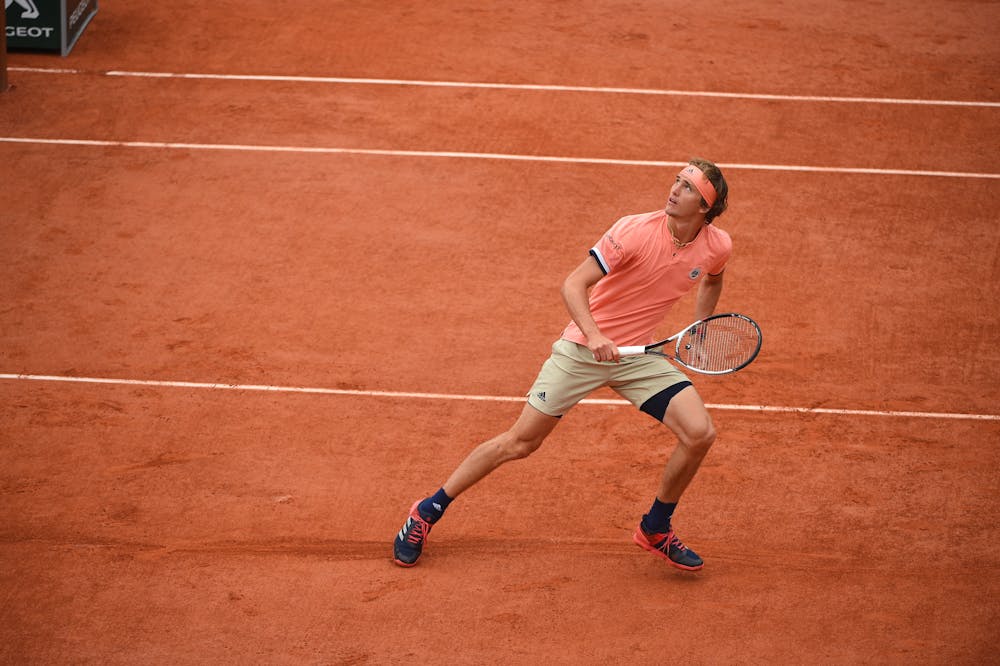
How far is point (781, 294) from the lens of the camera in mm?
8883

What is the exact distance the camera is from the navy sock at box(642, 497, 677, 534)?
5734 millimetres

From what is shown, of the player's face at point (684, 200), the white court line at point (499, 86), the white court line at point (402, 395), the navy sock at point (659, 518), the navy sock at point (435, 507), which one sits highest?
the player's face at point (684, 200)

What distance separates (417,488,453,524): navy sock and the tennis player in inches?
0.5

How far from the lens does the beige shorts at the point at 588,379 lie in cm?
560

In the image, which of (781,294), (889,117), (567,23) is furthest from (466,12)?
(781,294)

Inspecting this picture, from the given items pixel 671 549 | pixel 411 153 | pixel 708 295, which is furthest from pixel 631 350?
pixel 411 153

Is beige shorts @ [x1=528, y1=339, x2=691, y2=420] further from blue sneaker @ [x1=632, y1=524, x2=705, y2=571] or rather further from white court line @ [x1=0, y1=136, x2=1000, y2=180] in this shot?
white court line @ [x1=0, y1=136, x2=1000, y2=180]

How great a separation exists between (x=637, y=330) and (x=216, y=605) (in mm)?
2488

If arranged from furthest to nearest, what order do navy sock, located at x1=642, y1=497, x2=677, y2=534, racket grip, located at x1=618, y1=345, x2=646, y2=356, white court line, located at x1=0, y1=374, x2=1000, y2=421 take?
1. white court line, located at x1=0, y1=374, x2=1000, y2=421
2. navy sock, located at x1=642, y1=497, x2=677, y2=534
3. racket grip, located at x1=618, y1=345, x2=646, y2=356

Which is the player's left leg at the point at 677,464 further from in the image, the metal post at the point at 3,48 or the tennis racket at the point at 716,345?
the metal post at the point at 3,48

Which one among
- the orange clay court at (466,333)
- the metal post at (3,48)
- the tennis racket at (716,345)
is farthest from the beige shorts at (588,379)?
the metal post at (3,48)

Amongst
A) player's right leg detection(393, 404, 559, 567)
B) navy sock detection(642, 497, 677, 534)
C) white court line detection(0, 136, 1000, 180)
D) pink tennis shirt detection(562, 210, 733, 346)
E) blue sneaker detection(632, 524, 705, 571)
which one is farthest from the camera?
white court line detection(0, 136, 1000, 180)

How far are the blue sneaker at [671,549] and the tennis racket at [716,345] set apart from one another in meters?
0.88

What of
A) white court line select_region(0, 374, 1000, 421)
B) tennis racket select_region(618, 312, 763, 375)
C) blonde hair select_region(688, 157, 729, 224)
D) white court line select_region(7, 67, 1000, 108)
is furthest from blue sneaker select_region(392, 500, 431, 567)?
white court line select_region(7, 67, 1000, 108)
